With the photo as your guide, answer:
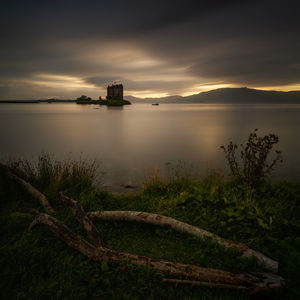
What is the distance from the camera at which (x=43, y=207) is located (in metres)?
5.01

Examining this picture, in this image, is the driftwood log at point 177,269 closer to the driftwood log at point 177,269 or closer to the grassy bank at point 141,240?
the driftwood log at point 177,269

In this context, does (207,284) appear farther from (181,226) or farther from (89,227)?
(89,227)

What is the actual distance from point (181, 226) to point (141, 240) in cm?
89

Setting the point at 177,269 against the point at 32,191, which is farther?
the point at 32,191

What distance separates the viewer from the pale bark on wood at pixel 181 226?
3219 mm

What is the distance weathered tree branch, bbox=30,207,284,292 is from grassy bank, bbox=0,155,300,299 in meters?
0.13

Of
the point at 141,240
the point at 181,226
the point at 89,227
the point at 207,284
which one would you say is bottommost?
the point at 141,240

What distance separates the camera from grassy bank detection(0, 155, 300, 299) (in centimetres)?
291

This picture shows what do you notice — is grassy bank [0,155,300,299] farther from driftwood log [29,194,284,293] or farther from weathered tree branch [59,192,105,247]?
weathered tree branch [59,192,105,247]

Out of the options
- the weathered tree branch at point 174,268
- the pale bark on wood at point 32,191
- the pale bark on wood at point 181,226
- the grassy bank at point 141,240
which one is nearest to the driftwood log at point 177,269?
the weathered tree branch at point 174,268

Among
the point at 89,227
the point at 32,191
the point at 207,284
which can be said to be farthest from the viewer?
the point at 32,191

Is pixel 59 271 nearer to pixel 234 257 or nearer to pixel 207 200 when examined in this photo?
pixel 234 257

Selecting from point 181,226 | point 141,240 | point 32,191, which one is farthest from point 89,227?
point 32,191

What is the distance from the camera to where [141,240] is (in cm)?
405
